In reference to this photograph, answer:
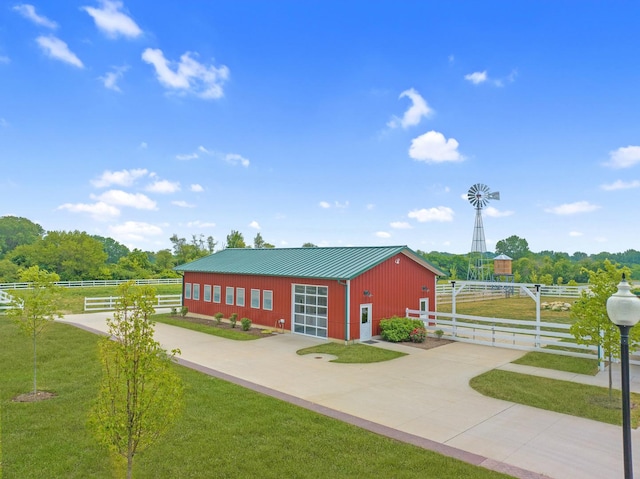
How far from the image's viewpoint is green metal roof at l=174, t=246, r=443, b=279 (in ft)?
56.7

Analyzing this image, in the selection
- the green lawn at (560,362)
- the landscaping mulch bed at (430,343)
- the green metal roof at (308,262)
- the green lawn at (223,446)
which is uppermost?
the green metal roof at (308,262)

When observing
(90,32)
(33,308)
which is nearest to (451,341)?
(33,308)

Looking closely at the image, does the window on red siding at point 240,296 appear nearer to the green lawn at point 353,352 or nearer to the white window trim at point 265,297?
the white window trim at point 265,297

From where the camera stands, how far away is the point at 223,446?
261 inches

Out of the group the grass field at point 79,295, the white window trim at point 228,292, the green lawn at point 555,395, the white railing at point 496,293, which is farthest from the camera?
the white railing at point 496,293

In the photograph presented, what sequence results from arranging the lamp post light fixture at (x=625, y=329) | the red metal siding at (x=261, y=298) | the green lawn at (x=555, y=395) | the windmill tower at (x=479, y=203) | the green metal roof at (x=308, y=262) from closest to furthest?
the lamp post light fixture at (x=625, y=329)
the green lawn at (x=555, y=395)
the red metal siding at (x=261, y=298)
the green metal roof at (x=308, y=262)
the windmill tower at (x=479, y=203)

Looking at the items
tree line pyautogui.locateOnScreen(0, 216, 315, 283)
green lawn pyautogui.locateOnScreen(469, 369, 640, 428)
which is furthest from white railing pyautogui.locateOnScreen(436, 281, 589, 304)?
tree line pyautogui.locateOnScreen(0, 216, 315, 283)

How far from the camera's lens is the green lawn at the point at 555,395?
27.9 ft

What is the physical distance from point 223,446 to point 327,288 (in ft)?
35.1

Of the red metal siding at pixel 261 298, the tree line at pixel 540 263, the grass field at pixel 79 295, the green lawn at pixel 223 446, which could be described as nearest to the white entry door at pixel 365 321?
the red metal siding at pixel 261 298

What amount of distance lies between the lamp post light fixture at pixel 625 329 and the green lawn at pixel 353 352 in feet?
30.7

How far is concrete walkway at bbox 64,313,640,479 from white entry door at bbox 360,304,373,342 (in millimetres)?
967

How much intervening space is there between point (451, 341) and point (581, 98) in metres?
14.4

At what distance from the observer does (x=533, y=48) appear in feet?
62.1
